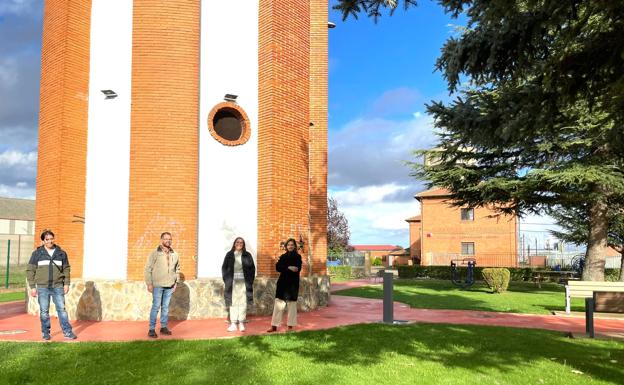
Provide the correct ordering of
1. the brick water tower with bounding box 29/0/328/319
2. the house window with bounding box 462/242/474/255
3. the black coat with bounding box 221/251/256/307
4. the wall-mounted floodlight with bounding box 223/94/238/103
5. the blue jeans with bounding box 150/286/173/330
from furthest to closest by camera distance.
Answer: the house window with bounding box 462/242/474/255
the wall-mounted floodlight with bounding box 223/94/238/103
the brick water tower with bounding box 29/0/328/319
the black coat with bounding box 221/251/256/307
the blue jeans with bounding box 150/286/173/330

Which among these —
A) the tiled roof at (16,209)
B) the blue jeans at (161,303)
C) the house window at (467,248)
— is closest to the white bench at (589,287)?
the blue jeans at (161,303)

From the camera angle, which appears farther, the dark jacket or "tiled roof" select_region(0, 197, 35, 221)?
"tiled roof" select_region(0, 197, 35, 221)

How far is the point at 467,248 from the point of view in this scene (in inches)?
1631

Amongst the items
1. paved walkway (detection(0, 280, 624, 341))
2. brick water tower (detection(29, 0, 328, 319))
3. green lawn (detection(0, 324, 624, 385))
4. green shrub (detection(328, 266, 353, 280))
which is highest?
brick water tower (detection(29, 0, 328, 319))

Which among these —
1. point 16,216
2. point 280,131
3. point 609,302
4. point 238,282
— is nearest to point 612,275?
point 609,302

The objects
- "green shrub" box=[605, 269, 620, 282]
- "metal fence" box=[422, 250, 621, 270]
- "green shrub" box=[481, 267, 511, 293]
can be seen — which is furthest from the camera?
"metal fence" box=[422, 250, 621, 270]

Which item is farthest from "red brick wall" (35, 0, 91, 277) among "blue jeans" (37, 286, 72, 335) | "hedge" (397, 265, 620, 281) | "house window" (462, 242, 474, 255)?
"house window" (462, 242, 474, 255)

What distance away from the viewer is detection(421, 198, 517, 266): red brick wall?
132ft

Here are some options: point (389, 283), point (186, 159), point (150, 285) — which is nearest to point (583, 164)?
point (389, 283)

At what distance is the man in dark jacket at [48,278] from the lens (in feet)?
26.3

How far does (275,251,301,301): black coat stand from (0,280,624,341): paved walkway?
2.43 ft

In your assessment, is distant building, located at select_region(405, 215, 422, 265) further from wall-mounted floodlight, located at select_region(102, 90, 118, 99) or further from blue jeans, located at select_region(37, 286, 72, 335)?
blue jeans, located at select_region(37, 286, 72, 335)

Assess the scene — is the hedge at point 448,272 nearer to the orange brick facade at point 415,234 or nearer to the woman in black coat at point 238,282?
the orange brick facade at point 415,234

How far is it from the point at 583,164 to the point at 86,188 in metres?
15.1
